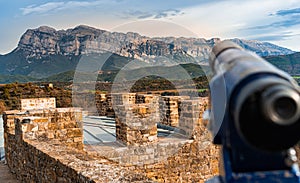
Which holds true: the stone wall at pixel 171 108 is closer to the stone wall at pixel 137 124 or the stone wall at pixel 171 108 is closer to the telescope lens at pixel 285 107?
the stone wall at pixel 137 124

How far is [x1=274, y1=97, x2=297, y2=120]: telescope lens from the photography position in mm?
1179

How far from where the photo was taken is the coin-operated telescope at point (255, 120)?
46.9 inches

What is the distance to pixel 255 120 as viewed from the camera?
123 cm

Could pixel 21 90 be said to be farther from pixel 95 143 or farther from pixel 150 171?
pixel 150 171

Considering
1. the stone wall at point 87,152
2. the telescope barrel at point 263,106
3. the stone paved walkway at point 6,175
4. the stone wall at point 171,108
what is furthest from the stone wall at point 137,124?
the telescope barrel at point 263,106

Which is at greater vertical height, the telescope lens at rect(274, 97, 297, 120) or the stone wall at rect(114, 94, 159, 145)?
the telescope lens at rect(274, 97, 297, 120)

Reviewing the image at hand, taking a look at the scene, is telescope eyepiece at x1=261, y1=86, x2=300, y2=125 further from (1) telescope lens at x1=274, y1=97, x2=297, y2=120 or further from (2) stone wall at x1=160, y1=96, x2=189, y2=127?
→ (2) stone wall at x1=160, y1=96, x2=189, y2=127

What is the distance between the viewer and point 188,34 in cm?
573

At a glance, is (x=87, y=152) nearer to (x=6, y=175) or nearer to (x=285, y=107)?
(x=6, y=175)

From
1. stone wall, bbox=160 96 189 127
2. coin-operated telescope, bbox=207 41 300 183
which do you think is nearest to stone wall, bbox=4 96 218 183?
stone wall, bbox=160 96 189 127

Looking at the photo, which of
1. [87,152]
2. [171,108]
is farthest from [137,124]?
[171,108]

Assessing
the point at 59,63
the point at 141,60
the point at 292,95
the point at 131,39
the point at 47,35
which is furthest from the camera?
the point at 47,35

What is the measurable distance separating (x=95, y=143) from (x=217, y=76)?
8648mm

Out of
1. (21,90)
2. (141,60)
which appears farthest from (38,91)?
(141,60)
